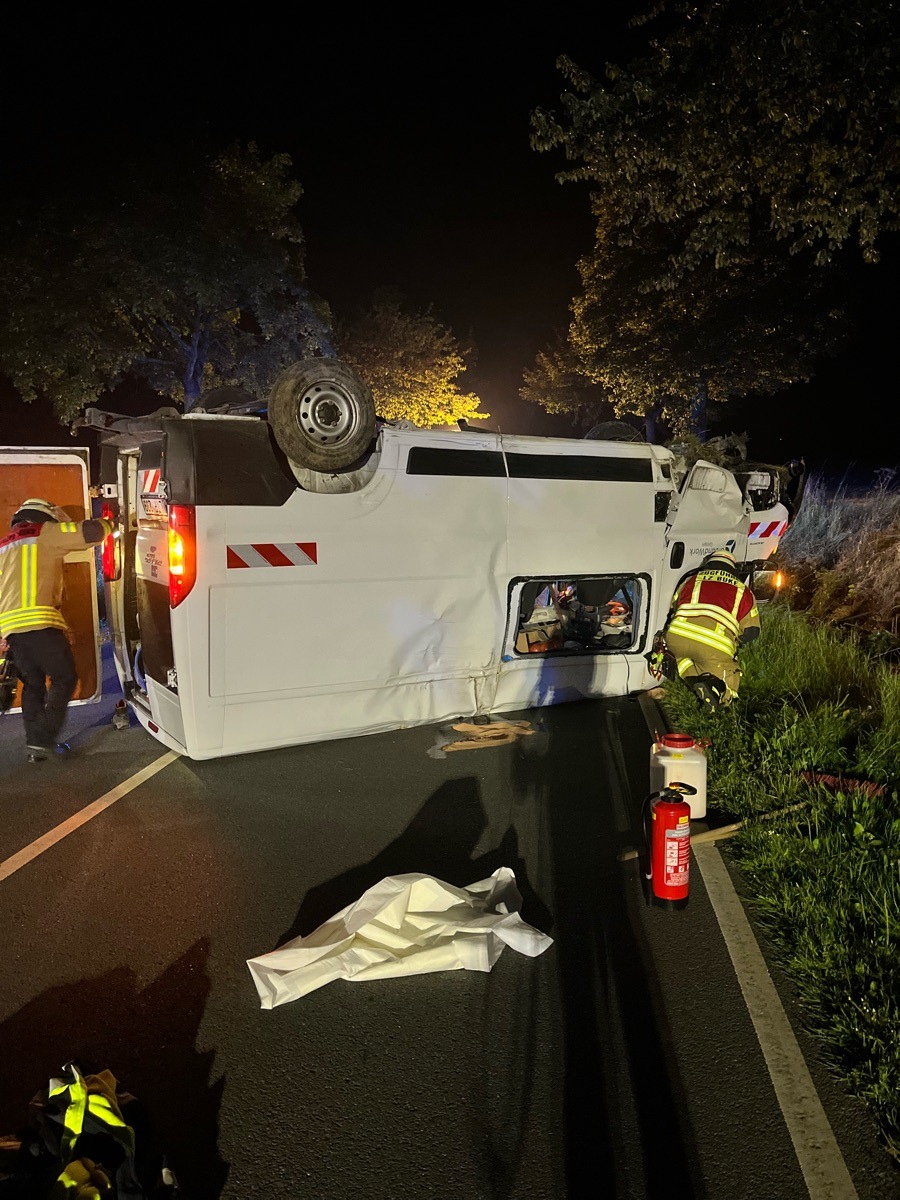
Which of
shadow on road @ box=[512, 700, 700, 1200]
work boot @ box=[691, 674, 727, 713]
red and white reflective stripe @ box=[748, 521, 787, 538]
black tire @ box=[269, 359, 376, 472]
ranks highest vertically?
black tire @ box=[269, 359, 376, 472]

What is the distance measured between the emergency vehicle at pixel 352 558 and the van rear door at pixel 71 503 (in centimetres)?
7

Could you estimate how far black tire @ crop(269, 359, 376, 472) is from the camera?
463cm

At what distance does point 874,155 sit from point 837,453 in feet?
62.5

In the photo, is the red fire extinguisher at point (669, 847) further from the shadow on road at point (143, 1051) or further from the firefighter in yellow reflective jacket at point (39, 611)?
the firefighter in yellow reflective jacket at point (39, 611)

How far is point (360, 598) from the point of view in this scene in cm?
516

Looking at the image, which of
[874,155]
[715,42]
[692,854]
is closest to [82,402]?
[715,42]

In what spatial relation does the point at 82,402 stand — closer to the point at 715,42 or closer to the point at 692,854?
the point at 715,42

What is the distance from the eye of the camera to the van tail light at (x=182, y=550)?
4.59m

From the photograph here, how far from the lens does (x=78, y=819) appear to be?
14.9ft

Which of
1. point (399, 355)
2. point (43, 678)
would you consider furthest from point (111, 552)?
point (399, 355)

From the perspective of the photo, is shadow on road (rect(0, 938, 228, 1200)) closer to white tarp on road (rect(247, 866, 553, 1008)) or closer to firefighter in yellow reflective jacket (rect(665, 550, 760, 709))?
white tarp on road (rect(247, 866, 553, 1008))

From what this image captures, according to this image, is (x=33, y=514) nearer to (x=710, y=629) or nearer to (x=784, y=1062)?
(x=710, y=629)

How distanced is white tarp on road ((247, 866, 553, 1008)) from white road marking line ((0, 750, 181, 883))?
1.73m

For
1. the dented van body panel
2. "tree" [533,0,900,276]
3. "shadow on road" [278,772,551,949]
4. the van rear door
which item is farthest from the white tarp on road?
"tree" [533,0,900,276]
